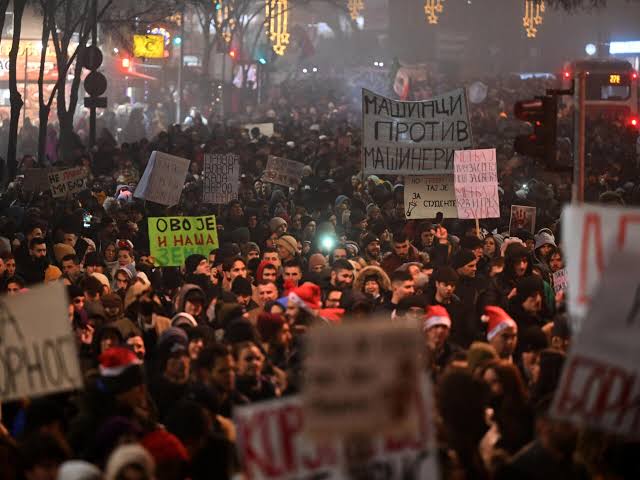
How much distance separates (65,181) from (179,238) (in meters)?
6.33

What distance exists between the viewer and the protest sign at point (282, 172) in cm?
2188

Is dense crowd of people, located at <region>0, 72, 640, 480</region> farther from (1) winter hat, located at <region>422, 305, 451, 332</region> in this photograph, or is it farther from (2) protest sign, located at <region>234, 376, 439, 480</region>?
→ (2) protest sign, located at <region>234, 376, 439, 480</region>

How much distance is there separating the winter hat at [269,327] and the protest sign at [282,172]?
1271cm

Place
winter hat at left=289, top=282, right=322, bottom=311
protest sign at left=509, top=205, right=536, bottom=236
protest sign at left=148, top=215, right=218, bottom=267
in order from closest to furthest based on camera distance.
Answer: winter hat at left=289, top=282, right=322, bottom=311
protest sign at left=148, top=215, right=218, bottom=267
protest sign at left=509, top=205, right=536, bottom=236

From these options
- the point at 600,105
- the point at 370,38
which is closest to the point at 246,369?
the point at 600,105

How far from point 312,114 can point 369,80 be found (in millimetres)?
18399

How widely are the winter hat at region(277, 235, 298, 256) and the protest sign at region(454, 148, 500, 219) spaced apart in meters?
2.02

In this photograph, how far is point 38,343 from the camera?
6914mm

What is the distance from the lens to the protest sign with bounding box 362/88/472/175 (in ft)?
50.6

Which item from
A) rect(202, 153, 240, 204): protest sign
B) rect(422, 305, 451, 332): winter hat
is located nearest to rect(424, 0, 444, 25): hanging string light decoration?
rect(202, 153, 240, 204): protest sign

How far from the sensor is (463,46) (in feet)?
309

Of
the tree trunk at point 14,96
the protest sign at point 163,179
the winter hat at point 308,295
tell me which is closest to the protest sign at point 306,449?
the winter hat at point 308,295

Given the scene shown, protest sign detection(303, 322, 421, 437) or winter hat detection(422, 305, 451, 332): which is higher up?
protest sign detection(303, 322, 421, 437)

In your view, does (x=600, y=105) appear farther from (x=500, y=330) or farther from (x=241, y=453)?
(x=241, y=453)
